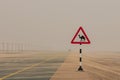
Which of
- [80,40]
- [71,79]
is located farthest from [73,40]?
[71,79]

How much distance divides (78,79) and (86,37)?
644cm

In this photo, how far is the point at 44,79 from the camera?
16.1 m

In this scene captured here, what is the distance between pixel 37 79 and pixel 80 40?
22.3 ft

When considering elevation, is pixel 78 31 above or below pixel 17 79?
above

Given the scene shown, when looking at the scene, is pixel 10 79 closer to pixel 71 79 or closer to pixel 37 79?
pixel 37 79

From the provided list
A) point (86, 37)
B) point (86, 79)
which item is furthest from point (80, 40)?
point (86, 79)

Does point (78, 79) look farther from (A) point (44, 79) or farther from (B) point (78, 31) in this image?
(B) point (78, 31)

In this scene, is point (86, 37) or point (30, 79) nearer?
point (30, 79)

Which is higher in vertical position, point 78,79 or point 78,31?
point 78,31

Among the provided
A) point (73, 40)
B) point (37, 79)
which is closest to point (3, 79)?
point (37, 79)

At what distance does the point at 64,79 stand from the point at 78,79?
1.91 ft

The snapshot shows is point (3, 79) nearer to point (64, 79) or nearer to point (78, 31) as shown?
point (64, 79)

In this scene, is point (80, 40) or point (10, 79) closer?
point (10, 79)

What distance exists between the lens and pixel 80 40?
73.5 ft
